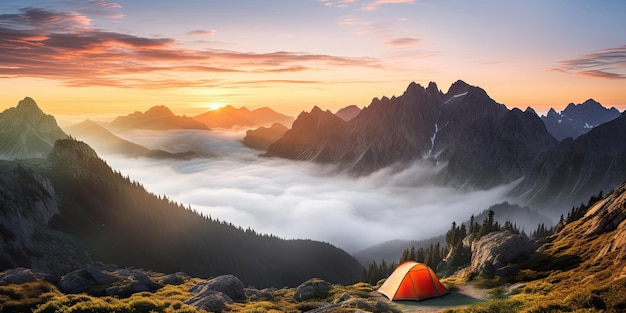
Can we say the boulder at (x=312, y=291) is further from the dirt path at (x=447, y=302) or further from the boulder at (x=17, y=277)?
the boulder at (x=17, y=277)

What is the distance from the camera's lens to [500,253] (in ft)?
193

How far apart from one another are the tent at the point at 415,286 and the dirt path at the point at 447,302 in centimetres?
97

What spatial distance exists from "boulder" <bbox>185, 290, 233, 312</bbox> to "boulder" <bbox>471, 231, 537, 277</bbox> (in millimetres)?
38705

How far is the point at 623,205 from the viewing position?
49125mm

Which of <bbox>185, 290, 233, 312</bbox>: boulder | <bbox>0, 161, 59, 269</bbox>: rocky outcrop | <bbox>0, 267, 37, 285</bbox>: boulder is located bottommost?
<bbox>0, 161, 59, 269</bbox>: rocky outcrop

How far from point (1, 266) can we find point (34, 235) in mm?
26778

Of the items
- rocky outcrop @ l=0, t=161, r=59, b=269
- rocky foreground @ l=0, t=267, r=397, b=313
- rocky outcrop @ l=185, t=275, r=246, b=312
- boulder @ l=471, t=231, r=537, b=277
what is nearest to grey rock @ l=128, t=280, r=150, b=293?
rocky foreground @ l=0, t=267, r=397, b=313

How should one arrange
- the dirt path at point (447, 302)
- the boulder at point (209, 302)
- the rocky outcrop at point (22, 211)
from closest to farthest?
the boulder at point (209, 302), the dirt path at point (447, 302), the rocky outcrop at point (22, 211)

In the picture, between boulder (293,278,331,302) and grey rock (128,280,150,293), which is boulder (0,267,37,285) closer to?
grey rock (128,280,150,293)

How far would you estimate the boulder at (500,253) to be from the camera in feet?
189

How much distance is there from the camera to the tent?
5206cm

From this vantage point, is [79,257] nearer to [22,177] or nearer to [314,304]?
[22,177]

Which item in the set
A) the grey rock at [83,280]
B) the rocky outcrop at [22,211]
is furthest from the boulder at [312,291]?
the rocky outcrop at [22,211]

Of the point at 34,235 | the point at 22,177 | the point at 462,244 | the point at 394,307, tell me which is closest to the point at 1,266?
the point at 34,235
